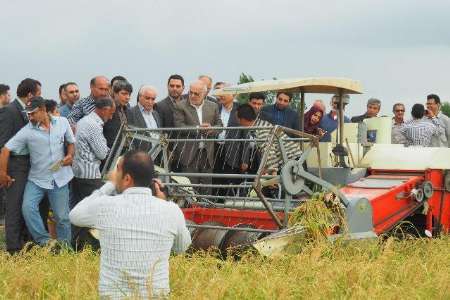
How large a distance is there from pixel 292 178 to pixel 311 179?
236mm

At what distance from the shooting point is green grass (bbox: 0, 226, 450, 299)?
6.37m

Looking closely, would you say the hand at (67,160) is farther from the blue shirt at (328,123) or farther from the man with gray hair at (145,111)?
the blue shirt at (328,123)

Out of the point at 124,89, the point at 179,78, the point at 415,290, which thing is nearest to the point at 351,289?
the point at 415,290

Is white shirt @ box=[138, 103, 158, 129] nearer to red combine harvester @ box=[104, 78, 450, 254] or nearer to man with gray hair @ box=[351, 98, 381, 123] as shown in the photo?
red combine harvester @ box=[104, 78, 450, 254]

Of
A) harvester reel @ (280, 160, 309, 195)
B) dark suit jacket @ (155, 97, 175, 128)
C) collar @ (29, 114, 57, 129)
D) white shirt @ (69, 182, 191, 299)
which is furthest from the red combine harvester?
white shirt @ (69, 182, 191, 299)

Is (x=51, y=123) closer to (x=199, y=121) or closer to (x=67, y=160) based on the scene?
(x=67, y=160)

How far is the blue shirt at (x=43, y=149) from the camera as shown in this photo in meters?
10.3

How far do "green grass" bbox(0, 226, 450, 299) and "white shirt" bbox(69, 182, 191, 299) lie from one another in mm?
355

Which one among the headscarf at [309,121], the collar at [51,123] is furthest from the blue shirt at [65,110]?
the headscarf at [309,121]

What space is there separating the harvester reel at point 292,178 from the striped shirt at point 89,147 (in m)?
2.55

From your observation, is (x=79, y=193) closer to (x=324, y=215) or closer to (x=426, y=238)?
(x=324, y=215)

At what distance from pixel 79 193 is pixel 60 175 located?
1.26 feet

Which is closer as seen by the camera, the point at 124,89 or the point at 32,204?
the point at 32,204

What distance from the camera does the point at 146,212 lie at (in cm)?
555
